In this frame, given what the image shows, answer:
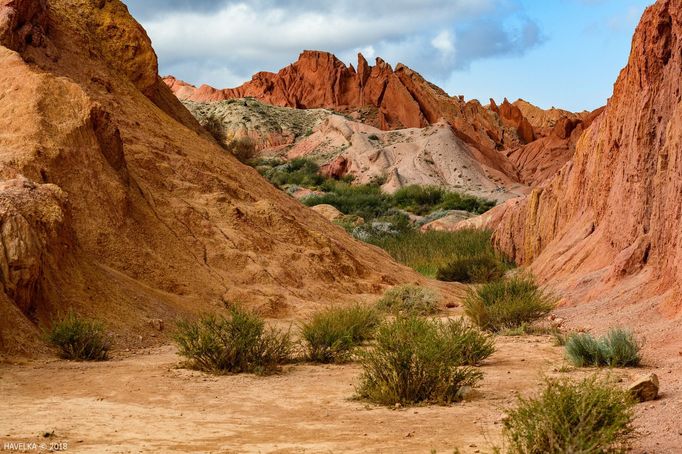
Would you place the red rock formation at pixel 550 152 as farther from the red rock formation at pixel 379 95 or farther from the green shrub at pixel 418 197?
the green shrub at pixel 418 197

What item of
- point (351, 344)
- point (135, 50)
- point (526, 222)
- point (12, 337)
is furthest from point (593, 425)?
point (526, 222)

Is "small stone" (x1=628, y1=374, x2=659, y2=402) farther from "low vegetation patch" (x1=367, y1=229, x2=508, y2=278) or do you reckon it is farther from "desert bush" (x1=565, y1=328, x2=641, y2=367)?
"low vegetation patch" (x1=367, y1=229, x2=508, y2=278)

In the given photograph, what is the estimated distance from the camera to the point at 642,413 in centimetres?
650

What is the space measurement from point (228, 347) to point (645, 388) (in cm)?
447

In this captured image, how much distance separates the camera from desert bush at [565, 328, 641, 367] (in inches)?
351

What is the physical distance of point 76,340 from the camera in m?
10.2

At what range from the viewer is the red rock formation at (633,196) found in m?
12.1

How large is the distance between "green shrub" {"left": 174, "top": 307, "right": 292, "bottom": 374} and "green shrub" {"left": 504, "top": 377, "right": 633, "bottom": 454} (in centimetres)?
467

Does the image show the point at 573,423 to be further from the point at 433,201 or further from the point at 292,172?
the point at 292,172

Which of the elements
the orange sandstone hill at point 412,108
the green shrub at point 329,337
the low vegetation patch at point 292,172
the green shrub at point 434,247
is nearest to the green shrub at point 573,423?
the green shrub at point 329,337

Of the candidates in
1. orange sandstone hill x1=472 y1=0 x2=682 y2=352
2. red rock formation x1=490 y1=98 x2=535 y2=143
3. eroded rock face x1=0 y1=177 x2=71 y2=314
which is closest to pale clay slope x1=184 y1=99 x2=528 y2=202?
red rock formation x1=490 y1=98 x2=535 y2=143

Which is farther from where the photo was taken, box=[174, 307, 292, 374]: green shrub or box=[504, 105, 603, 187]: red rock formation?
box=[504, 105, 603, 187]: red rock formation

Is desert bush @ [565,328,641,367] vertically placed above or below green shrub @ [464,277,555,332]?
below

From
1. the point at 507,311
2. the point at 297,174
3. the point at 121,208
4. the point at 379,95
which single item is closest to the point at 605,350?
the point at 507,311
